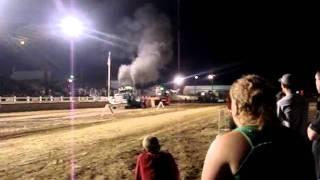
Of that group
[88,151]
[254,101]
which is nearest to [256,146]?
[254,101]

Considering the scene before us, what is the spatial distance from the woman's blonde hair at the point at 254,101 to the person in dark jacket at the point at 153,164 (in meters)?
3.70

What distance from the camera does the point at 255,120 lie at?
2.83 metres

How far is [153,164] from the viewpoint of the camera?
21.4ft

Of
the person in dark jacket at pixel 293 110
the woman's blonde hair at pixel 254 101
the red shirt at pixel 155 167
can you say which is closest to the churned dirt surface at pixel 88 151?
the red shirt at pixel 155 167

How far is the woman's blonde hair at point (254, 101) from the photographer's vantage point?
2832 mm

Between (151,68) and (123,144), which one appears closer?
(123,144)

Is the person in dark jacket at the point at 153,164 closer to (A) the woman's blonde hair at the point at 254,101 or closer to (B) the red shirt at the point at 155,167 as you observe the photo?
→ (B) the red shirt at the point at 155,167

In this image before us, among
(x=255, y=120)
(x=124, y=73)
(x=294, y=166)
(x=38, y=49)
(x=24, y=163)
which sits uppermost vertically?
(x=38, y=49)

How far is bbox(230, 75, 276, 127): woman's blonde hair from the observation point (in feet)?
9.29

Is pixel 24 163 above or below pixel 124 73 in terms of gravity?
below

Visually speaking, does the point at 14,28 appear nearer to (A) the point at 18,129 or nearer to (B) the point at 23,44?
(B) the point at 23,44

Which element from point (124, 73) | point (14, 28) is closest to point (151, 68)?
point (124, 73)

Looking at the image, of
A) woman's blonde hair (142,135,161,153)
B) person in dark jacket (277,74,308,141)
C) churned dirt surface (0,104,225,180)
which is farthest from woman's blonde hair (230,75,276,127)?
churned dirt surface (0,104,225,180)

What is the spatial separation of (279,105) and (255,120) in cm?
378
